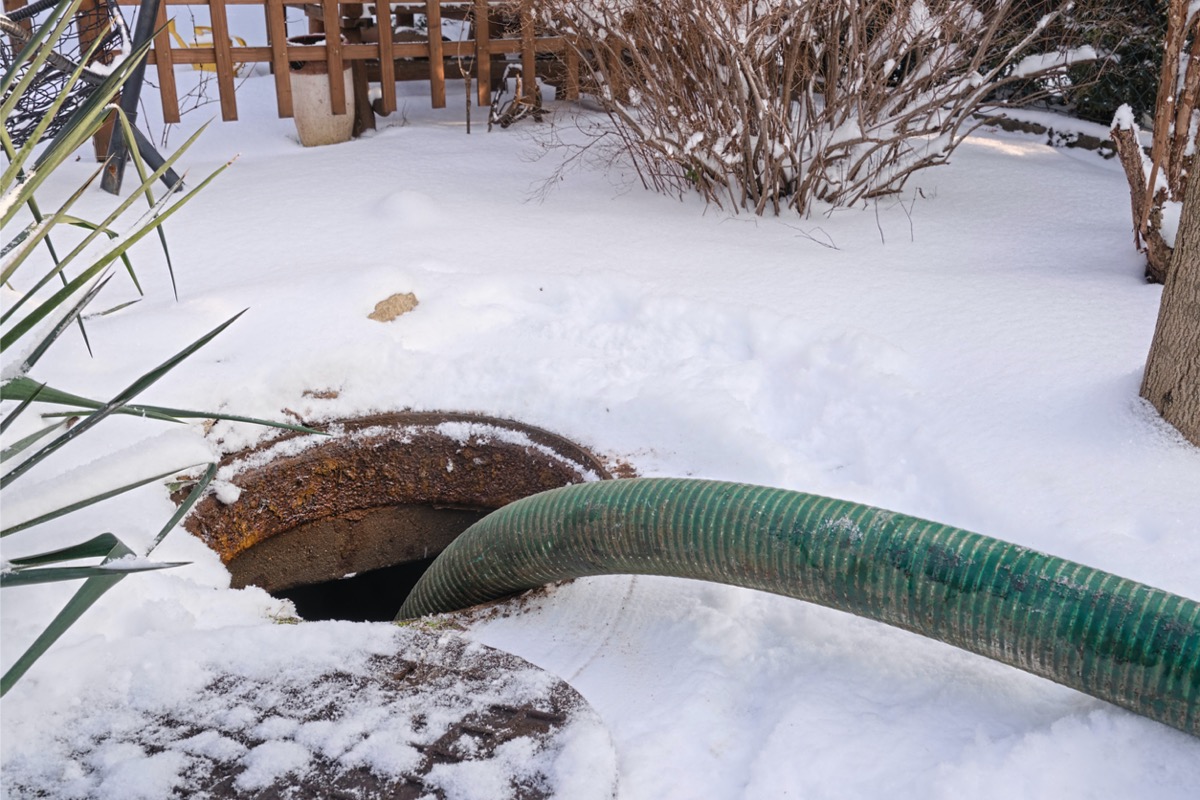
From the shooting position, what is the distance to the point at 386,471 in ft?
10.0

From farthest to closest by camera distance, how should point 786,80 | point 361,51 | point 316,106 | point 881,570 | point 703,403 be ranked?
point 361,51, point 316,106, point 786,80, point 703,403, point 881,570

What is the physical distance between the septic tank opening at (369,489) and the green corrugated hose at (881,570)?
1.38 feet

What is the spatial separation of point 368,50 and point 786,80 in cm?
251

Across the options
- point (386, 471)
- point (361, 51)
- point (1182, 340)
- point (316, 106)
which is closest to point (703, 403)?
point (386, 471)

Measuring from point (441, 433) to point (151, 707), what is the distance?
133 centimetres

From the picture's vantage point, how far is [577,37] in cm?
444

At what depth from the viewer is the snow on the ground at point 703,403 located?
1791 mm

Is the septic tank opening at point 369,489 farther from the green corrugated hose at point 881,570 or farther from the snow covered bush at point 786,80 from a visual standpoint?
the snow covered bush at point 786,80

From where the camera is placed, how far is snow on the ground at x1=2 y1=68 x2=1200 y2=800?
5.88 ft

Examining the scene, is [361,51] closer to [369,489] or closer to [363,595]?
[363,595]

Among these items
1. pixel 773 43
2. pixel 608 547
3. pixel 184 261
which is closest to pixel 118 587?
pixel 608 547

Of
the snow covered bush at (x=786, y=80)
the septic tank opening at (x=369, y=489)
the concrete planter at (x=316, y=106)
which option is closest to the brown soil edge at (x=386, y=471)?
the septic tank opening at (x=369, y=489)

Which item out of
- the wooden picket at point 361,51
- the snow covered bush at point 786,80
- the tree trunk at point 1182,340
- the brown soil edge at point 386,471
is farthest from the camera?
the wooden picket at point 361,51

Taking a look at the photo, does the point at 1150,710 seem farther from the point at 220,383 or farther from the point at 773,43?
the point at 773,43
